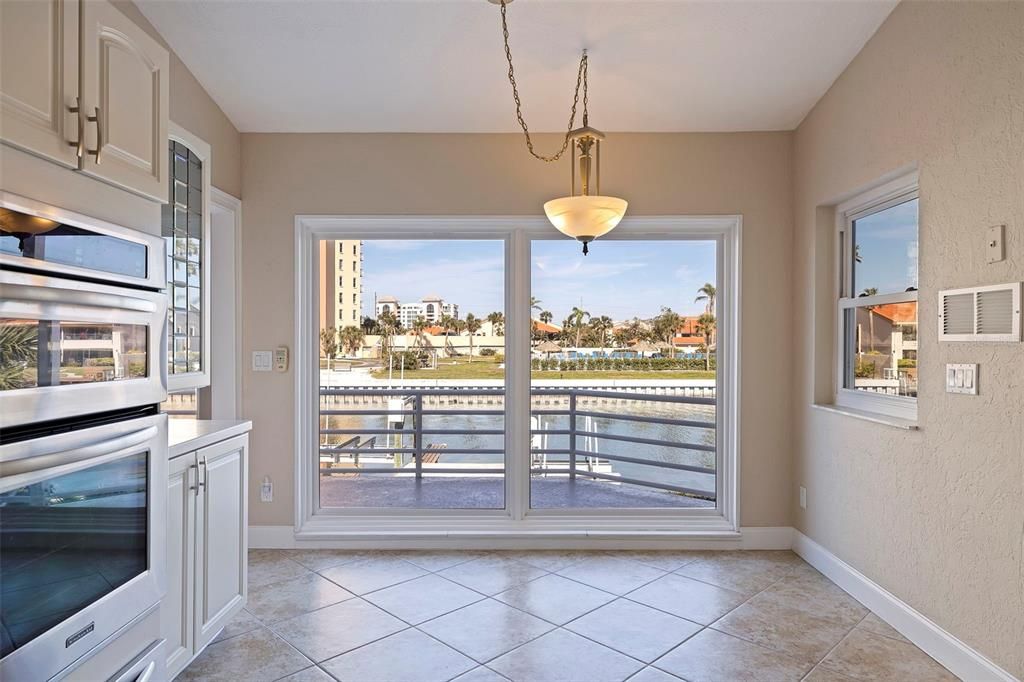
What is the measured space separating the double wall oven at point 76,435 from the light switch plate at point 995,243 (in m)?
2.82

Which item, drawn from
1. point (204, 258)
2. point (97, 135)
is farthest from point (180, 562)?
point (97, 135)

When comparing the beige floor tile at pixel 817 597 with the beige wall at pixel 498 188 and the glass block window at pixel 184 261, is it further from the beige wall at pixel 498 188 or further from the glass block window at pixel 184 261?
the glass block window at pixel 184 261

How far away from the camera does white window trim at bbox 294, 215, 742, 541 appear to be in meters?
3.56

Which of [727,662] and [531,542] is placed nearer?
[727,662]

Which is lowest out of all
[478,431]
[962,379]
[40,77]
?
[478,431]

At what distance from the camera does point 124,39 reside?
1.62 meters

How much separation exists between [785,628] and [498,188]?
9.03 ft

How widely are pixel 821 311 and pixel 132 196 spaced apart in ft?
10.8

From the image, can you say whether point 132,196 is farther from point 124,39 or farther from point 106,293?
point 124,39

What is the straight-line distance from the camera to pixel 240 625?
261 centimetres

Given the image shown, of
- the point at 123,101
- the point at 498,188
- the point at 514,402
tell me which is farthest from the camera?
the point at 514,402

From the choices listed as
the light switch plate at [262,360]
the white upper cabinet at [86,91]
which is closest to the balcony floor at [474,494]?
the light switch plate at [262,360]

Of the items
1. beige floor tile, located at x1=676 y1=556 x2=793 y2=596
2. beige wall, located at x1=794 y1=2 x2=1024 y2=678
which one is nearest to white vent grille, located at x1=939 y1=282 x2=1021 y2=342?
beige wall, located at x1=794 y1=2 x2=1024 y2=678

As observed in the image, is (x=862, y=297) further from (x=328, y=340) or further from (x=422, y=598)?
(x=328, y=340)
